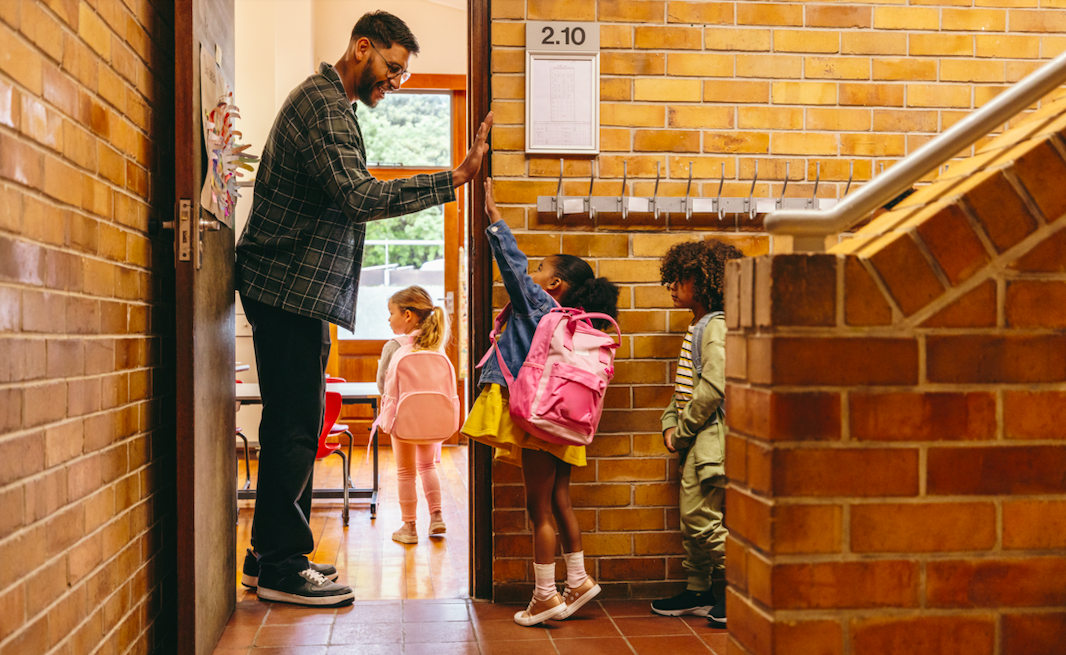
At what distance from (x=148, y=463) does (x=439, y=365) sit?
201 centimetres

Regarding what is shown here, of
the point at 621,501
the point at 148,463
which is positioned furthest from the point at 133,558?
the point at 621,501

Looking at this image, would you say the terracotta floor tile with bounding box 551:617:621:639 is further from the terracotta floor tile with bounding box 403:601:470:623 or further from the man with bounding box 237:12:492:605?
the man with bounding box 237:12:492:605

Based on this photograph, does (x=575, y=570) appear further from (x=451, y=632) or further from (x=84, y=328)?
(x=84, y=328)

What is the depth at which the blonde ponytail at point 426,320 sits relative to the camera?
4.03 meters

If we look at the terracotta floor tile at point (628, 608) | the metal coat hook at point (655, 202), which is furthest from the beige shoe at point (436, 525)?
the metal coat hook at point (655, 202)

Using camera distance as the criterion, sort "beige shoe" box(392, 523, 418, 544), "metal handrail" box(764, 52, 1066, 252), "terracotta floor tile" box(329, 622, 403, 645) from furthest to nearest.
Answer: "beige shoe" box(392, 523, 418, 544), "terracotta floor tile" box(329, 622, 403, 645), "metal handrail" box(764, 52, 1066, 252)

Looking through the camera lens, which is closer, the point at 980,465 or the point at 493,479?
the point at 980,465

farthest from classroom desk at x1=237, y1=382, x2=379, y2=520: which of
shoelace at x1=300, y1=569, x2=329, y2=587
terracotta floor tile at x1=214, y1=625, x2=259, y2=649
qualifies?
terracotta floor tile at x1=214, y1=625, x2=259, y2=649

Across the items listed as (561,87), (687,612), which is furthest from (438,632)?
(561,87)

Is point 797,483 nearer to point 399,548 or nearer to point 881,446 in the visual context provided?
point 881,446

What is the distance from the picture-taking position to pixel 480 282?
2752 millimetres

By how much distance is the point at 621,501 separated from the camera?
276cm

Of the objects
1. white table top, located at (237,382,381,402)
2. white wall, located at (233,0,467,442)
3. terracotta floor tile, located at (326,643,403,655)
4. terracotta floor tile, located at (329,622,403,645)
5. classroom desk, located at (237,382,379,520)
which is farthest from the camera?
white wall, located at (233,0,467,442)

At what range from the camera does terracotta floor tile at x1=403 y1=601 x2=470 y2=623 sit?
2.55 meters
